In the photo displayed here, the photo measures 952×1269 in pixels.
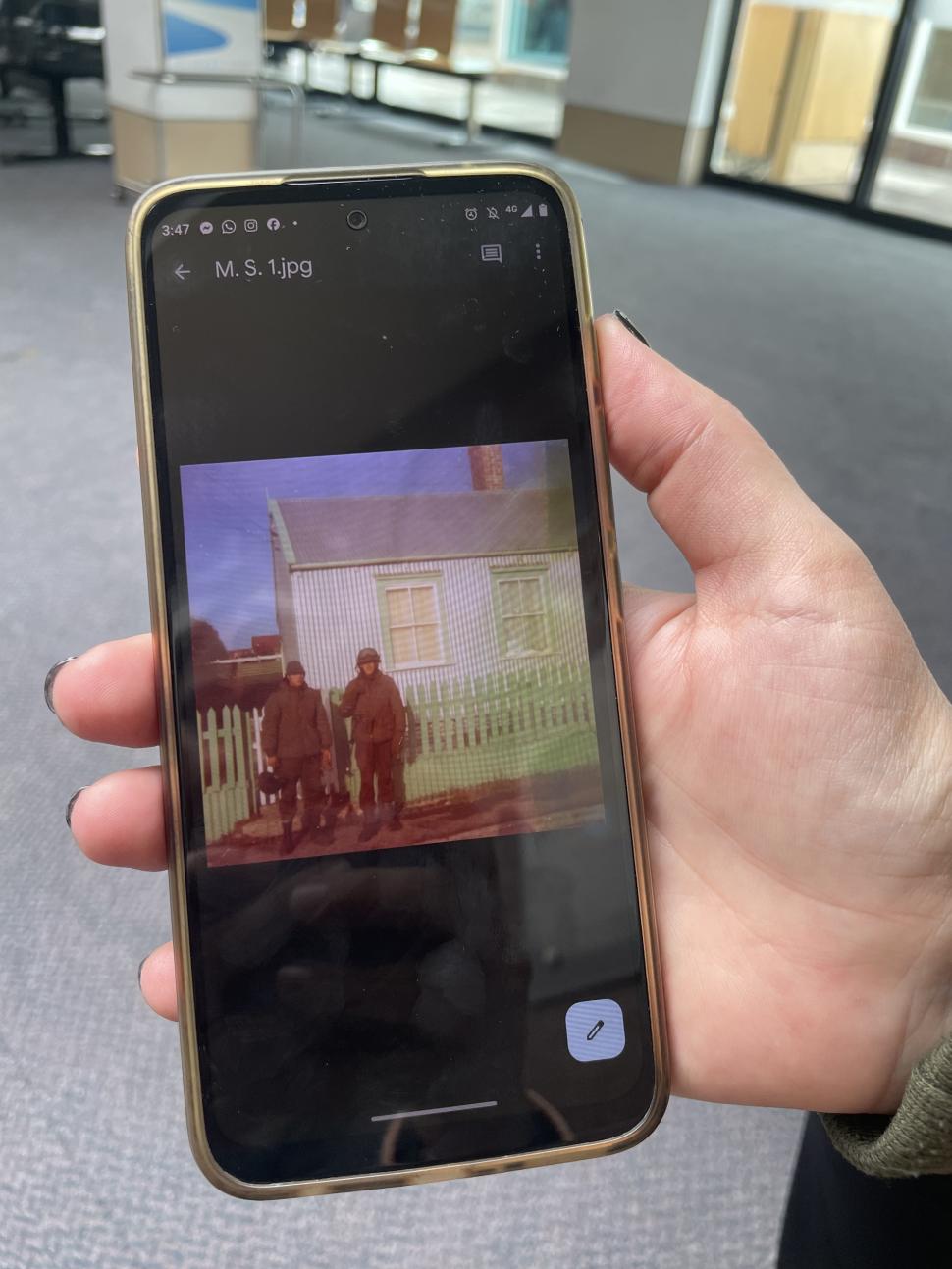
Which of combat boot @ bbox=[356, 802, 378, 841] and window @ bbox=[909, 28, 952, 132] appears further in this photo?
window @ bbox=[909, 28, 952, 132]

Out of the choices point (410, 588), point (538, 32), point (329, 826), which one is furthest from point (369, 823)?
point (538, 32)

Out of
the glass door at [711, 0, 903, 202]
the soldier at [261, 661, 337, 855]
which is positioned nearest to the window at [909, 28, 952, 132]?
the glass door at [711, 0, 903, 202]

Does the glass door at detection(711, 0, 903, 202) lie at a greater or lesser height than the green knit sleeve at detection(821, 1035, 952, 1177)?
greater

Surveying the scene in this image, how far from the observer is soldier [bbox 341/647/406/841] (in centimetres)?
52

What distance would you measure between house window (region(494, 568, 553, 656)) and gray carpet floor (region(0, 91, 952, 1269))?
47 centimetres

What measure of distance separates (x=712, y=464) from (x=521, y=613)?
0.14m

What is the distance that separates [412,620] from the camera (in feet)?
1.72

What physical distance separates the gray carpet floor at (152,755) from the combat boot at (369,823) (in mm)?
378

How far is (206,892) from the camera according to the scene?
0.51 meters

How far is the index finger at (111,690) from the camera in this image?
0.55 meters

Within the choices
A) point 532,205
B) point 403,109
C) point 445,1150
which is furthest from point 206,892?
point 403,109

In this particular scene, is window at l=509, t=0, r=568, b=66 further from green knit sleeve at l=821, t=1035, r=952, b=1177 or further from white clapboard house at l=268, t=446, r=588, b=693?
green knit sleeve at l=821, t=1035, r=952, b=1177

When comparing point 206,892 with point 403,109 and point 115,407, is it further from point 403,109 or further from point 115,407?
point 403,109

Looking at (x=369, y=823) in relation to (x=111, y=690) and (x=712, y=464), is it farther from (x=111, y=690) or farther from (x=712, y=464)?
(x=712, y=464)
